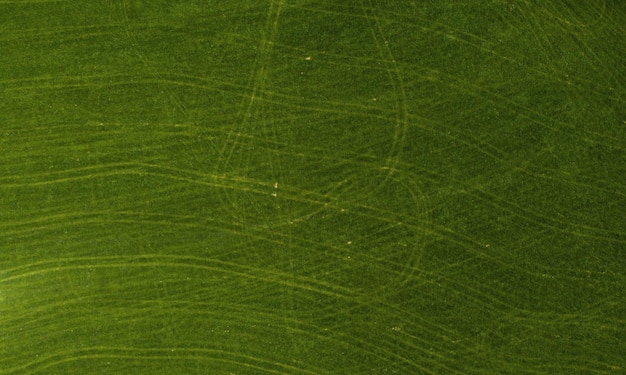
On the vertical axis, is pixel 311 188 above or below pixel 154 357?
above

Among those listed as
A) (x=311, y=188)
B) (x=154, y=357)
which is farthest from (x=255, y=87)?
(x=154, y=357)

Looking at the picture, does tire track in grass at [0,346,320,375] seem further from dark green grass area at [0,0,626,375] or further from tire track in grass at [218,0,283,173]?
tire track in grass at [218,0,283,173]

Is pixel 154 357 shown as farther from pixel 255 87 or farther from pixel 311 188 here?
pixel 255 87

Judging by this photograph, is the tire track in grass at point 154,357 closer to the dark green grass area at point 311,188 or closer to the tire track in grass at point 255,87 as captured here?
the dark green grass area at point 311,188

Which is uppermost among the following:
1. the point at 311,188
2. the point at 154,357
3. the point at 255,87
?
the point at 255,87

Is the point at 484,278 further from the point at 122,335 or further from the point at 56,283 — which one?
the point at 56,283

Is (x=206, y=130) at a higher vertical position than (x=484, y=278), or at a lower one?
higher

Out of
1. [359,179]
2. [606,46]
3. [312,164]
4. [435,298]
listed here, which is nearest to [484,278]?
[435,298]

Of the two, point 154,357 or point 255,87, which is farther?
point 255,87
